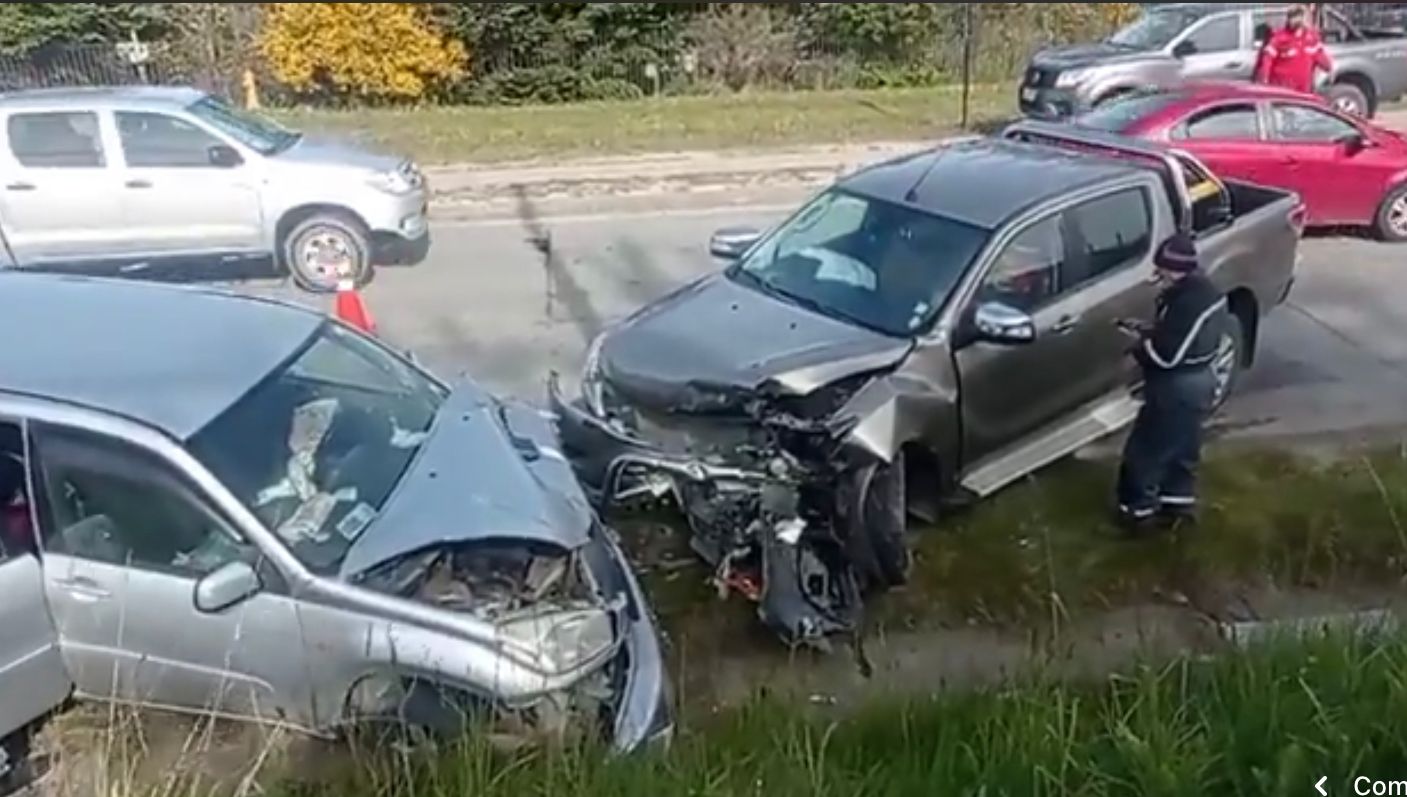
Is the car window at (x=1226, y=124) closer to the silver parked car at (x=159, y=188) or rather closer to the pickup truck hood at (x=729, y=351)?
the pickup truck hood at (x=729, y=351)

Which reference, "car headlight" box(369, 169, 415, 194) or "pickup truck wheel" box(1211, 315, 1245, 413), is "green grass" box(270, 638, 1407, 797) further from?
"car headlight" box(369, 169, 415, 194)

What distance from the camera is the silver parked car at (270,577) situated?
171 inches

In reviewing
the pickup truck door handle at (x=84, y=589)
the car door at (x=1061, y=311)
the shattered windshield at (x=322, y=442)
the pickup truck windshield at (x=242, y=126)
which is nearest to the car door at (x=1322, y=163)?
the car door at (x=1061, y=311)

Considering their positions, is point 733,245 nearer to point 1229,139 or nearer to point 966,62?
point 1229,139

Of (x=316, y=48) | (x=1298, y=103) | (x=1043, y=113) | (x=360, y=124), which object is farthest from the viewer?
(x=316, y=48)

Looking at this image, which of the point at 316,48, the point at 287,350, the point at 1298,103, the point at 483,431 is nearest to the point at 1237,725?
the point at 483,431

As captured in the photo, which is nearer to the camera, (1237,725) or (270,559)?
(1237,725)

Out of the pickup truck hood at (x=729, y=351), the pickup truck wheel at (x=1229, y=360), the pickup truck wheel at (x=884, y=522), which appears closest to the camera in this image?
the pickup truck wheel at (x=884, y=522)

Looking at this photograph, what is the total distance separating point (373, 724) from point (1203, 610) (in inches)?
147

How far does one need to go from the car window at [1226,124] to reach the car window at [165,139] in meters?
8.45

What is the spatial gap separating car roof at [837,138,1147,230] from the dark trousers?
3.91ft

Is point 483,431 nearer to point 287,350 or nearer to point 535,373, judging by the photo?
point 287,350

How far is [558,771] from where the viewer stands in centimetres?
343

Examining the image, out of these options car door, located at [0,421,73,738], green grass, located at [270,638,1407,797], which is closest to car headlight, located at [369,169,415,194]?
car door, located at [0,421,73,738]
